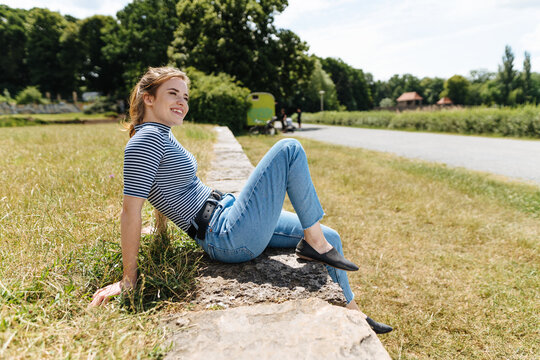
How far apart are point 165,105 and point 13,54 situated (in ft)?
204

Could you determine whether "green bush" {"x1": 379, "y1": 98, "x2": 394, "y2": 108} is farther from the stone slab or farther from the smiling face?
the stone slab

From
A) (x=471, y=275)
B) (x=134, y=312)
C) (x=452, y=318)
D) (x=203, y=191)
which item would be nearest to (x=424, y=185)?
(x=471, y=275)

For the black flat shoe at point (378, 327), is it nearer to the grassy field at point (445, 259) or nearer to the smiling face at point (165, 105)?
the grassy field at point (445, 259)

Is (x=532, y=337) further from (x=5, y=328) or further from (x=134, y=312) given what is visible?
(x=5, y=328)

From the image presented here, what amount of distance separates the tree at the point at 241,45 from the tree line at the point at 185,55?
0.20ft

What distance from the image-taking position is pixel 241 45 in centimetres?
2136

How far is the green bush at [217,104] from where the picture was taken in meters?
15.2

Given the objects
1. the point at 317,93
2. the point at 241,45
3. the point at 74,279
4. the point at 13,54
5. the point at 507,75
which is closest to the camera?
the point at 74,279

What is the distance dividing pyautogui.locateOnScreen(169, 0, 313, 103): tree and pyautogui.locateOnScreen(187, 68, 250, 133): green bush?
17.4ft

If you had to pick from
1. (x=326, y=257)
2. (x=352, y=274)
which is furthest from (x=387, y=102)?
(x=326, y=257)

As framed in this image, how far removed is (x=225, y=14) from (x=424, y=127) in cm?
1473

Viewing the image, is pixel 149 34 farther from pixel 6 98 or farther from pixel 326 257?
pixel 326 257

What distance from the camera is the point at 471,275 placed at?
2.96 meters

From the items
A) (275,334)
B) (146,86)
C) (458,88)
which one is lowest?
(275,334)
